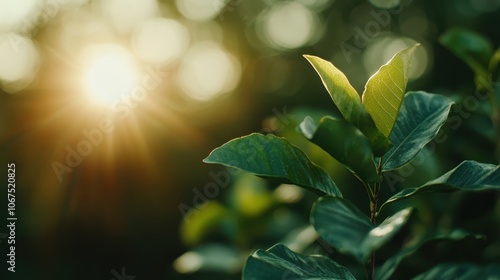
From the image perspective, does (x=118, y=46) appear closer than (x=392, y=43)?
No

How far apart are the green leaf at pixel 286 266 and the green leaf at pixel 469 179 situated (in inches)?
9.7

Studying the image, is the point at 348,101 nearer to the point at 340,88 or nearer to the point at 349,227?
the point at 340,88

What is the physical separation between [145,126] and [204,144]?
34.5 inches

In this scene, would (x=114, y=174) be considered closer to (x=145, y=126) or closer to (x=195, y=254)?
(x=145, y=126)

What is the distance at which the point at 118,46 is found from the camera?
10617mm

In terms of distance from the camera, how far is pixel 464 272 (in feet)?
4.59

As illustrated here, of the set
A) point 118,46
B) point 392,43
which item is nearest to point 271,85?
point 392,43

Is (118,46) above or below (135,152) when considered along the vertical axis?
above

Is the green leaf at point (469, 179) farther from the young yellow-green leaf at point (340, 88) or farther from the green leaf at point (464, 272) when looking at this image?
the green leaf at point (464, 272)

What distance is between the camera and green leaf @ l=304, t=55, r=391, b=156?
45.4 inches

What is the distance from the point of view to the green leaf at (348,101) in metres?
1.15

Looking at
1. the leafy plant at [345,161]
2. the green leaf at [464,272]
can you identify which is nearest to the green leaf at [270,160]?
the leafy plant at [345,161]

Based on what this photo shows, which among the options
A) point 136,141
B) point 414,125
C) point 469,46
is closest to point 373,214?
point 414,125

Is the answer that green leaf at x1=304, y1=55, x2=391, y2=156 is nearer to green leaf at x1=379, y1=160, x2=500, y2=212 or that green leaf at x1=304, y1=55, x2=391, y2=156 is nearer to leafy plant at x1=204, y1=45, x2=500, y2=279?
leafy plant at x1=204, y1=45, x2=500, y2=279
